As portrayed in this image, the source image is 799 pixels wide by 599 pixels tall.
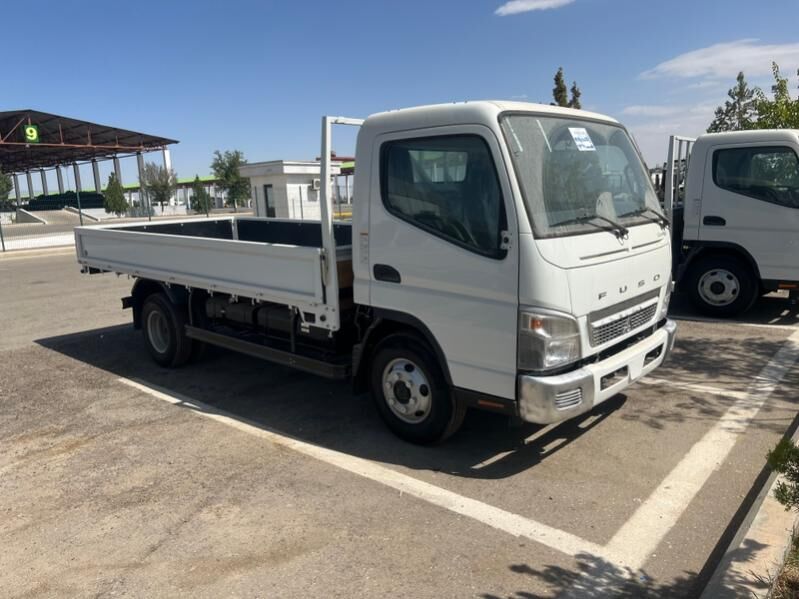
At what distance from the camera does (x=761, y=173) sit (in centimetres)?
770

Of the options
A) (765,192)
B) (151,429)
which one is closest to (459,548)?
(151,429)

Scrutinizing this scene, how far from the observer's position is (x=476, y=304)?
3.96m

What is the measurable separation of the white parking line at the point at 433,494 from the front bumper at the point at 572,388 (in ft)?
2.02

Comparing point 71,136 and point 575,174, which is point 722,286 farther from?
point 71,136

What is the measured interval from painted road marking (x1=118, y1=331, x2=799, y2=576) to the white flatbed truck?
53cm

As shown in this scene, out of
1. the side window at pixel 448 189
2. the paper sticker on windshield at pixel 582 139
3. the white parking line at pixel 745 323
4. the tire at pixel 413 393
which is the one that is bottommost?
the white parking line at pixel 745 323

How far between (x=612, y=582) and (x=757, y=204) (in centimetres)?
629

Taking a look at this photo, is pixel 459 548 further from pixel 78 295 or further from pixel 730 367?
pixel 78 295

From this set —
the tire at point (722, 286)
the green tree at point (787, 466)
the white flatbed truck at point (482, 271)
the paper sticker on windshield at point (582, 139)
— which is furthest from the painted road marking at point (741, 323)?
the green tree at point (787, 466)

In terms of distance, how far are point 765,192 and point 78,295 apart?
38.9 ft

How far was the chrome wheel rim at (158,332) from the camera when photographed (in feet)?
22.6

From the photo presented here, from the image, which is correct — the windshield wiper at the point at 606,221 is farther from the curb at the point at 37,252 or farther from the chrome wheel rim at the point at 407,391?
the curb at the point at 37,252

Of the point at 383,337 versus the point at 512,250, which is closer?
the point at 512,250

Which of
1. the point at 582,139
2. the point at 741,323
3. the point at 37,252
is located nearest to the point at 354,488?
the point at 582,139
